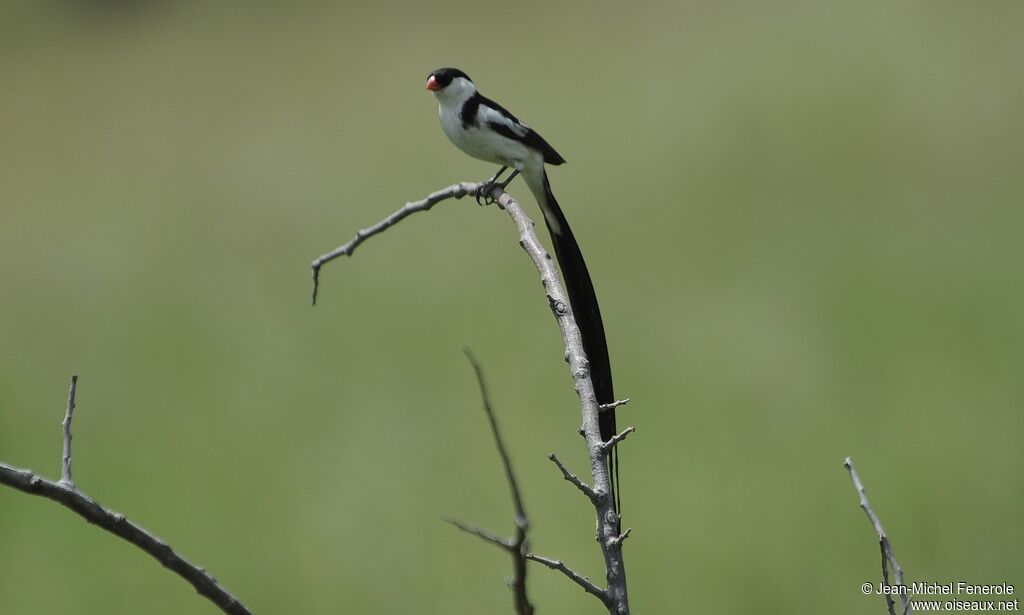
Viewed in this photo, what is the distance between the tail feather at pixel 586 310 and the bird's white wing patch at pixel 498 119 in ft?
0.46

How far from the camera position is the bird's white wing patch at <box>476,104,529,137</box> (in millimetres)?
1663

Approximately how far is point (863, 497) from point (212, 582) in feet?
1.71

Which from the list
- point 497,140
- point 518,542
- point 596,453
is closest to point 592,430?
point 596,453

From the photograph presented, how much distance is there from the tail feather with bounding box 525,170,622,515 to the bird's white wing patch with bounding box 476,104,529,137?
0.14 m

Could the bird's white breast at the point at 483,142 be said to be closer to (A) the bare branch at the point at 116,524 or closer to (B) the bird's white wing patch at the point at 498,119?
(B) the bird's white wing patch at the point at 498,119

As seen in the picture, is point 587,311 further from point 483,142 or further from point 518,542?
point 518,542

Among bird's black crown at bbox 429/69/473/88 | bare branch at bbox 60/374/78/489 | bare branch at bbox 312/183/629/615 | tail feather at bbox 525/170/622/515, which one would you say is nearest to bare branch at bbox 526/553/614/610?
bare branch at bbox 312/183/629/615

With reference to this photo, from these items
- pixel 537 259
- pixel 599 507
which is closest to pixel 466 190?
pixel 537 259

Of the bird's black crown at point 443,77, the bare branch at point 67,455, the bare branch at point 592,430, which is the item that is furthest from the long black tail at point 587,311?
the bare branch at point 67,455

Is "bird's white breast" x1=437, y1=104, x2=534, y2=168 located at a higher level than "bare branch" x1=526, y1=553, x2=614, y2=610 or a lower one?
higher

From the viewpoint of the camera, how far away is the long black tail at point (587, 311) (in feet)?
3.56

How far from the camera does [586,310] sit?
1225mm

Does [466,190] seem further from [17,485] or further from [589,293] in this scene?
[17,485]

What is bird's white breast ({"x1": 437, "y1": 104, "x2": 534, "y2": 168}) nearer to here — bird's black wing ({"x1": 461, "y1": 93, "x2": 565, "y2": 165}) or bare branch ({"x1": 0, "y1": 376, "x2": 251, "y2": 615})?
bird's black wing ({"x1": 461, "y1": 93, "x2": 565, "y2": 165})
